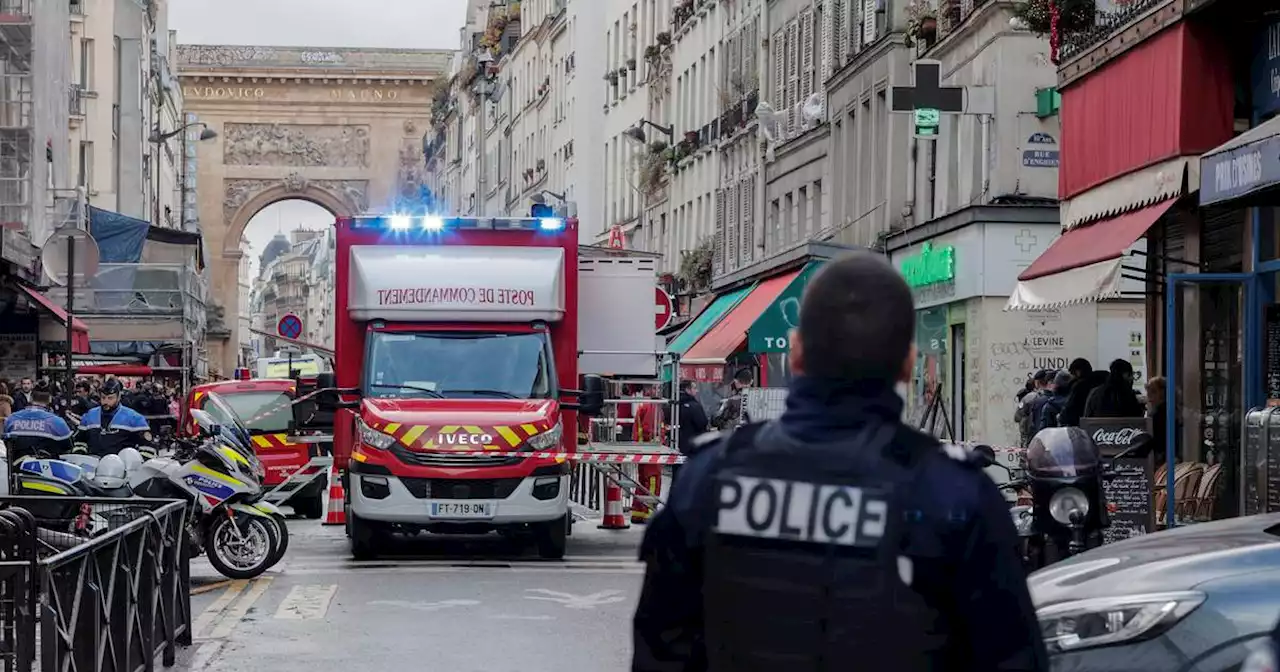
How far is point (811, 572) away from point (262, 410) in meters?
24.3

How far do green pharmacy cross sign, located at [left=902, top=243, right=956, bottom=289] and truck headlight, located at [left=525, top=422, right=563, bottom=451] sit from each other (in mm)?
12265

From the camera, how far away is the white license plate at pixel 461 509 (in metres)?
19.2

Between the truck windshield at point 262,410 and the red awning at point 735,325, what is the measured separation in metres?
12.8

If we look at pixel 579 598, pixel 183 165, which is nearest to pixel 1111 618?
pixel 579 598

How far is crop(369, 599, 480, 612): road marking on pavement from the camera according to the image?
1539cm

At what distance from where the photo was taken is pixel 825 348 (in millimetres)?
4172

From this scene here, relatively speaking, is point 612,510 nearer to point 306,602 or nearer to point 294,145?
point 306,602

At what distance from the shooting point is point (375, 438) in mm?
19375

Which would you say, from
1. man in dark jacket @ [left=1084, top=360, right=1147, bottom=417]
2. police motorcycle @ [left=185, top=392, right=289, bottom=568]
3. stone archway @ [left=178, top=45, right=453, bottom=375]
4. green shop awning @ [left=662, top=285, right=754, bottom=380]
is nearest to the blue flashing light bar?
police motorcycle @ [left=185, top=392, right=289, bottom=568]

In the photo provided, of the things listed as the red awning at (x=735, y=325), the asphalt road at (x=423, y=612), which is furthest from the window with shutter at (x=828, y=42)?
the asphalt road at (x=423, y=612)

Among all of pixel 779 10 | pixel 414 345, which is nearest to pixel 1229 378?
pixel 414 345

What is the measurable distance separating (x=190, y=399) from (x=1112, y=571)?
2247cm

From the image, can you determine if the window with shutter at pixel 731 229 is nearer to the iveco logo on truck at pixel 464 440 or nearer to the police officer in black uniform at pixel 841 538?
the iveco logo on truck at pixel 464 440

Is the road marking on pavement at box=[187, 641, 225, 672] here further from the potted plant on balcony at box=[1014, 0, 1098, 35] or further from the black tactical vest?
the potted plant on balcony at box=[1014, 0, 1098, 35]
